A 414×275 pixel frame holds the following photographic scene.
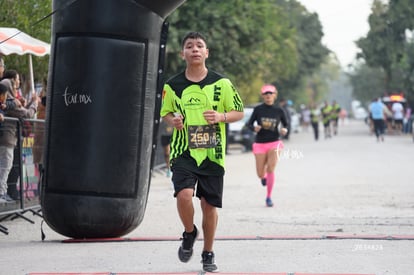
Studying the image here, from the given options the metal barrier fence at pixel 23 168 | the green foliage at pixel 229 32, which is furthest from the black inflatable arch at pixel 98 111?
the green foliage at pixel 229 32

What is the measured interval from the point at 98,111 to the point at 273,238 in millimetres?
2166

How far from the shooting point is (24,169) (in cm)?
1226

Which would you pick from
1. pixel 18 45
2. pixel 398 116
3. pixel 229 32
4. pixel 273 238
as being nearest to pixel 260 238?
pixel 273 238

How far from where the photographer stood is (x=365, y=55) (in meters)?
59.0

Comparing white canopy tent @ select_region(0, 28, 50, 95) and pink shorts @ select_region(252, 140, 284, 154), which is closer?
white canopy tent @ select_region(0, 28, 50, 95)

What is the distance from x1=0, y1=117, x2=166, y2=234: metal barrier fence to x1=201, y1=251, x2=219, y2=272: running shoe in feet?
12.8

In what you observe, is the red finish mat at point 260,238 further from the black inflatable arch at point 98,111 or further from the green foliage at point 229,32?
the green foliage at point 229,32

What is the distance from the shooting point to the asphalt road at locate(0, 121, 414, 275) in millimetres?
7906

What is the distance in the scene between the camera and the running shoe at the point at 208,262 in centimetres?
760

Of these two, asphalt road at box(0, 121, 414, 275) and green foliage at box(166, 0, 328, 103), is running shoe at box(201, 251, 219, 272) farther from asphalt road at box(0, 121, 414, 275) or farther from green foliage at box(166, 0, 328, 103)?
green foliage at box(166, 0, 328, 103)

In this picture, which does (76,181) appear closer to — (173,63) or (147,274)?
(147,274)

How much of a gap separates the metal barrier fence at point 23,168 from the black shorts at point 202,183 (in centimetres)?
423

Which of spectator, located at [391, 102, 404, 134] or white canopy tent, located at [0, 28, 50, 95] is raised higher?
spectator, located at [391, 102, 404, 134]

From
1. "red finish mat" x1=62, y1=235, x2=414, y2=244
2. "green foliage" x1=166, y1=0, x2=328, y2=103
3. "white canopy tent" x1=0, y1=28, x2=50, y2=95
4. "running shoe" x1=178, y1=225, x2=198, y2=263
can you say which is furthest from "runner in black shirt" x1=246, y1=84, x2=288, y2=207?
"green foliage" x1=166, y1=0, x2=328, y2=103
